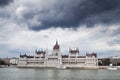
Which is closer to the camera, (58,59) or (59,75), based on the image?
(59,75)

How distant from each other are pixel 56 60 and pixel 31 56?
59.8ft

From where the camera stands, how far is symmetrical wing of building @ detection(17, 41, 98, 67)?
476ft

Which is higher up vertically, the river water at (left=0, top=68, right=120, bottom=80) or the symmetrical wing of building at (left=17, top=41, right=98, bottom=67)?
the symmetrical wing of building at (left=17, top=41, right=98, bottom=67)

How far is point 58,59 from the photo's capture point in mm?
146250

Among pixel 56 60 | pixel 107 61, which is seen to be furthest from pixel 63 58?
pixel 107 61

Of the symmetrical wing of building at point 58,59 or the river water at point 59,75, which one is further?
the symmetrical wing of building at point 58,59

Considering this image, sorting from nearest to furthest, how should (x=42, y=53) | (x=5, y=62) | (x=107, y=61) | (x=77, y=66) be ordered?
(x=77, y=66), (x=42, y=53), (x=107, y=61), (x=5, y=62)

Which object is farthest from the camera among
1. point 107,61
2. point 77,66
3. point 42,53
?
point 107,61

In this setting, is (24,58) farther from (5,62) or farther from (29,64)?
(5,62)

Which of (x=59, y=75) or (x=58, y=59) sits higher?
(x=58, y=59)

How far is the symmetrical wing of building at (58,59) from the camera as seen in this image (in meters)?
145

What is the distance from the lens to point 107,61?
563 ft

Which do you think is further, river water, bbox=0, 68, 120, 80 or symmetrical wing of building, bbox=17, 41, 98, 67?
symmetrical wing of building, bbox=17, 41, 98, 67

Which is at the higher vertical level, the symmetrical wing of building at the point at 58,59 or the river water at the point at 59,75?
the symmetrical wing of building at the point at 58,59
